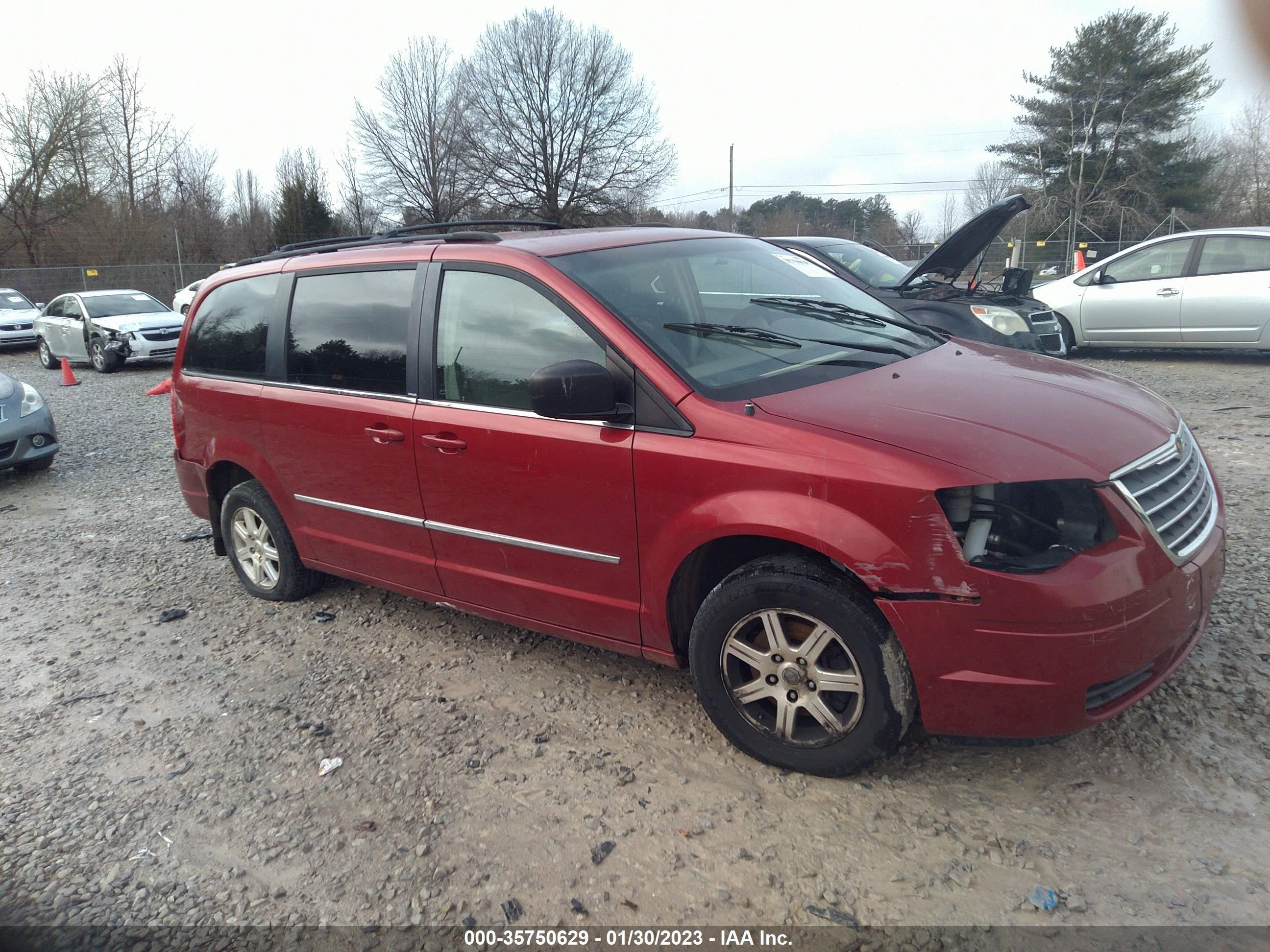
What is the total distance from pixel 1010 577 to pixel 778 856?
109 centimetres

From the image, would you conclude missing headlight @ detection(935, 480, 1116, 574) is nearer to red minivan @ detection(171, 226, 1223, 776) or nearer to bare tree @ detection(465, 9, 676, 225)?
red minivan @ detection(171, 226, 1223, 776)

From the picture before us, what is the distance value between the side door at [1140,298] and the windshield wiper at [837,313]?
8.21 m

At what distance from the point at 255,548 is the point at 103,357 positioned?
14.8 metres

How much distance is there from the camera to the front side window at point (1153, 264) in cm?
1053

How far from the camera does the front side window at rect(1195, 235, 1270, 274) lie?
9.98 metres

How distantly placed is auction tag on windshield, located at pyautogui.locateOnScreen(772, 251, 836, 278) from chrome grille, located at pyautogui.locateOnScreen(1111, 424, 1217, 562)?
1.77 m

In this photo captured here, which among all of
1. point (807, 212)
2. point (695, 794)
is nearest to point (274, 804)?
point (695, 794)

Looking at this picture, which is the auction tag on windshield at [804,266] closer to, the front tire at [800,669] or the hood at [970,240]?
the front tire at [800,669]

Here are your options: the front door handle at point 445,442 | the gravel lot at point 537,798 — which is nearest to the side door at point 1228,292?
the gravel lot at point 537,798

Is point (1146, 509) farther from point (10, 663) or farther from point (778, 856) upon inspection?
point (10, 663)

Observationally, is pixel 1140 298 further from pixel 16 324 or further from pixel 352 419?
pixel 16 324

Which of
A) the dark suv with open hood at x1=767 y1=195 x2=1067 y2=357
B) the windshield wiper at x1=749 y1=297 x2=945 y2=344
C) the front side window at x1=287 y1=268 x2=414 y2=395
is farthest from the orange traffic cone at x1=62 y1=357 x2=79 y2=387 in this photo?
the windshield wiper at x1=749 y1=297 x2=945 y2=344

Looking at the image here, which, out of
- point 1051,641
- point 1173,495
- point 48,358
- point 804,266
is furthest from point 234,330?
point 48,358

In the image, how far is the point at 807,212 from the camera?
6212 cm
